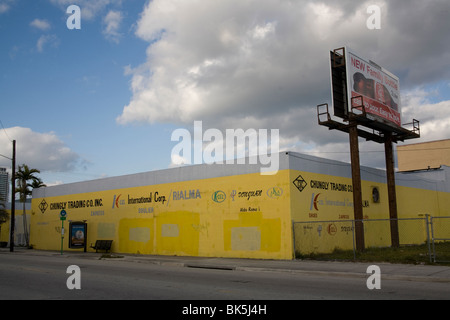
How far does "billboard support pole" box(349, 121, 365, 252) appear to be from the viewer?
74.0ft

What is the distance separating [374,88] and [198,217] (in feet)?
43.1

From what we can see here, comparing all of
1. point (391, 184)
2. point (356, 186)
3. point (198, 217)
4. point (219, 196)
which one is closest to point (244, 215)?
point (219, 196)

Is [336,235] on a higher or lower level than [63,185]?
lower

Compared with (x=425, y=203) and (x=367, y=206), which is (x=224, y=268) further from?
(x=425, y=203)

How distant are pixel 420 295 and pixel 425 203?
90.3ft

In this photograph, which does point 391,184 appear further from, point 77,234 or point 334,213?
point 77,234

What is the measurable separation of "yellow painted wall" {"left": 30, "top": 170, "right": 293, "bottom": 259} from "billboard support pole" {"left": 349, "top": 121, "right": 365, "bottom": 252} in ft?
13.9

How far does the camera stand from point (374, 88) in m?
25.3

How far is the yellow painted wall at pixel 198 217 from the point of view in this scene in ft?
71.8

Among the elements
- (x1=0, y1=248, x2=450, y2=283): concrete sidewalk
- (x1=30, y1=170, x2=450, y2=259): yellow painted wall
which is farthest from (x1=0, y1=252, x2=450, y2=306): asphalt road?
(x1=30, y1=170, x2=450, y2=259): yellow painted wall

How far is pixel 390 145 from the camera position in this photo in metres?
28.0

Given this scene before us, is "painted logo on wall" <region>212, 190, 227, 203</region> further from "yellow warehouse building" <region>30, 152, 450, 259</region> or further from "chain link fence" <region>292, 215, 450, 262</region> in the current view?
"chain link fence" <region>292, 215, 450, 262</region>

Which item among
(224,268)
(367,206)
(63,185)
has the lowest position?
(224,268)
